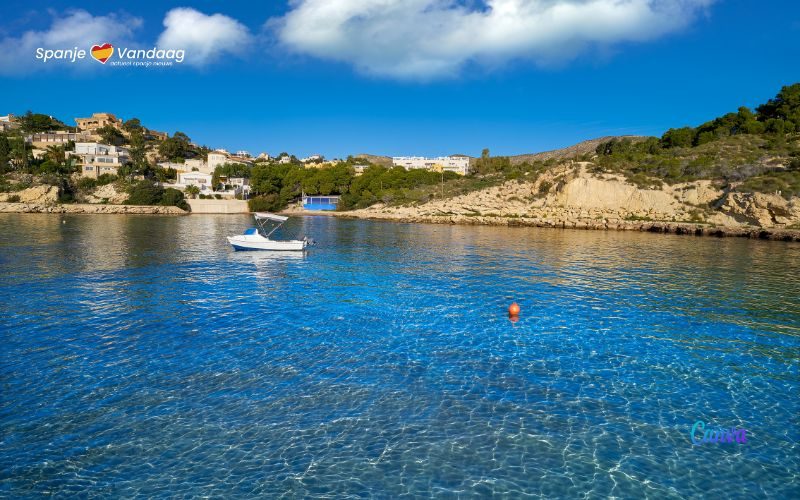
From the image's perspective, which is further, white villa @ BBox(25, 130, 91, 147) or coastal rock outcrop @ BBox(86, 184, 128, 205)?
white villa @ BBox(25, 130, 91, 147)

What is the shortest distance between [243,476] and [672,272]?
2945 cm

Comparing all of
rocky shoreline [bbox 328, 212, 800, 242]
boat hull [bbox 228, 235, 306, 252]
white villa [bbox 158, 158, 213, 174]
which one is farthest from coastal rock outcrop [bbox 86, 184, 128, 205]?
boat hull [bbox 228, 235, 306, 252]

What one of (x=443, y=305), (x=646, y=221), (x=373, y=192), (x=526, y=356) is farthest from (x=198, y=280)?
(x=373, y=192)

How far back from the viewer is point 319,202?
11469 cm

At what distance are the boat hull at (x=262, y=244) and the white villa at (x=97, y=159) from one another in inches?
3878

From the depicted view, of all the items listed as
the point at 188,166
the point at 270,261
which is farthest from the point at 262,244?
the point at 188,166

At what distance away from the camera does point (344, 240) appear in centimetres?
4806

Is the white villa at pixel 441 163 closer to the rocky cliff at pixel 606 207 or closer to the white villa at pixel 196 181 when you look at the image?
the white villa at pixel 196 181

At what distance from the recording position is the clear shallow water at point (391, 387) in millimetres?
8172

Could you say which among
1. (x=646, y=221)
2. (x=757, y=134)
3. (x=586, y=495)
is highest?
(x=757, y=134)

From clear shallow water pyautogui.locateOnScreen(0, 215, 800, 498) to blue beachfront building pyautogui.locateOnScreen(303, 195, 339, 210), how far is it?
88549 millimetres

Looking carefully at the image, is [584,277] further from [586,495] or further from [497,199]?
[497,199]

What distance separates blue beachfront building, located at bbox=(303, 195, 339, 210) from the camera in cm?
11288

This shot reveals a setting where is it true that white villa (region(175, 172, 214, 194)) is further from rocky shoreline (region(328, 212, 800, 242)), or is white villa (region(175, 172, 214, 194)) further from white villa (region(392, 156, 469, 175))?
white villa (region(392, 156, 469, 175))
